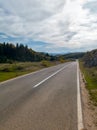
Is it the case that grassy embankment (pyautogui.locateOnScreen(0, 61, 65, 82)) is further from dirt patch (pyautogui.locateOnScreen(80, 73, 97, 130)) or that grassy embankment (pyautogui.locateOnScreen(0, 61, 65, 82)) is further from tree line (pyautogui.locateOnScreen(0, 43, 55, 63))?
tree line (pyautogui.locateOnScreen(0, 43, 55, 63))

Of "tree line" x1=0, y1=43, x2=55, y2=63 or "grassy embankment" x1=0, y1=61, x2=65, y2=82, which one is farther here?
"tree line" x1=0, y1=43, x2=55, y2=63

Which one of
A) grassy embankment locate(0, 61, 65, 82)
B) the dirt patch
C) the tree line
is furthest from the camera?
the tree line

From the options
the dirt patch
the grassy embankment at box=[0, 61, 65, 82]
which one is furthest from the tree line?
the dirt patch

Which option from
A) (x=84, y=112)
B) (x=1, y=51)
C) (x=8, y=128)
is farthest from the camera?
(x=1, y=51)

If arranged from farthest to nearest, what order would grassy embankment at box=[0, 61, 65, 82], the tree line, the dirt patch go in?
A: the tree line
grassy embankment at box=[0, 61, 65, 82]
the dirt patch

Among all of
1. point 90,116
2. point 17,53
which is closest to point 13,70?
point 90,116

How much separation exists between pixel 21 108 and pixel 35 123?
2.05 m

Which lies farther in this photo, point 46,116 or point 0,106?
point 0,106

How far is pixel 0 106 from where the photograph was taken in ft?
28.7

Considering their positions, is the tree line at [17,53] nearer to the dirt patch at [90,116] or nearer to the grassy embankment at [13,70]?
the grassy embankment at [13,70]

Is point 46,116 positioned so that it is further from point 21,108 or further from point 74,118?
point 21,108

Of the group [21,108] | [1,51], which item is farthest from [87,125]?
[1,51]

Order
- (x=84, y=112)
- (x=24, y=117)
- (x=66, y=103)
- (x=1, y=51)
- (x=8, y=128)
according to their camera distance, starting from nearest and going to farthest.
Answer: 1. (x=8, y=128)
2. (x=24, y=117)
3. (x=84, y=112)
4. (x=66, y=103)
5. (x=1, y=51)

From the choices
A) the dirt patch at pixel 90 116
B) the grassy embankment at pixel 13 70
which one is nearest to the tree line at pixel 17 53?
the grassy embankment at pixel 13 70
